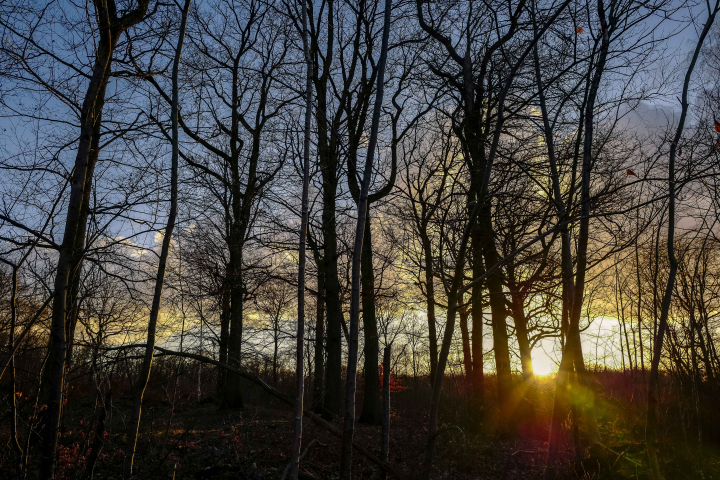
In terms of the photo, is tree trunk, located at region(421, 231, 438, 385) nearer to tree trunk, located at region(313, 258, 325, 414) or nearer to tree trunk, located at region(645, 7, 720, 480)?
tree trunk, located at region(645, 7, 720, 480)

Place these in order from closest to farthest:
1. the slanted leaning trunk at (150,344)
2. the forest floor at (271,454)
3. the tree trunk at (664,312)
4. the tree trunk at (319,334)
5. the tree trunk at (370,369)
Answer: the slanted leaning trunk at (150,344) < the tree trunk at (664,312) < the forest floor at (271,454) < the tree trunk at (319,334) < the tree trunk at (370,369)

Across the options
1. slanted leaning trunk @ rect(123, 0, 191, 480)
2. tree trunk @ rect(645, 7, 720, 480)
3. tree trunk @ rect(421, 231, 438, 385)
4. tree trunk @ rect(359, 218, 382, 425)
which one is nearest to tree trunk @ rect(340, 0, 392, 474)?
tree trunk @ rect(421, 231, 438, 385)

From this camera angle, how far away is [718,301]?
32.3ft

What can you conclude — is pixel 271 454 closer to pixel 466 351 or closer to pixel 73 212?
pixel 73 212

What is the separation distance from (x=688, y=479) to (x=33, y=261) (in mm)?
8958

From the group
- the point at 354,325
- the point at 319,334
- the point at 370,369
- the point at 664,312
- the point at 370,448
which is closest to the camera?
the point at 354,325

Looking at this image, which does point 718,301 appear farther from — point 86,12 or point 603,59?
point 86,12

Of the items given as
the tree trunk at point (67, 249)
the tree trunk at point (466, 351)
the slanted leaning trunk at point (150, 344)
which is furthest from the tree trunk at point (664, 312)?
the tree trunk at point (466, 351)

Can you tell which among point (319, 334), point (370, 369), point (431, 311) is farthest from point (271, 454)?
point (319, 334)

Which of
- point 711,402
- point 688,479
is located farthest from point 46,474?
point 711,402

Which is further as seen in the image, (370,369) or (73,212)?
(370,369)

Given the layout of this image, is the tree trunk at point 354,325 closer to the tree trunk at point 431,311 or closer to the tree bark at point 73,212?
the tree trunk at point 431,311

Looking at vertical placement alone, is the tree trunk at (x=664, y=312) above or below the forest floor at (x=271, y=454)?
above

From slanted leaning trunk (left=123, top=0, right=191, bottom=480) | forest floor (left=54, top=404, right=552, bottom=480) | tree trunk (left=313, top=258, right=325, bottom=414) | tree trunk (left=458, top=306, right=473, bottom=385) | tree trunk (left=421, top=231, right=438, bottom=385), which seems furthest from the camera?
tree trunk (left=458, top=306, right=473, bottom=385)
